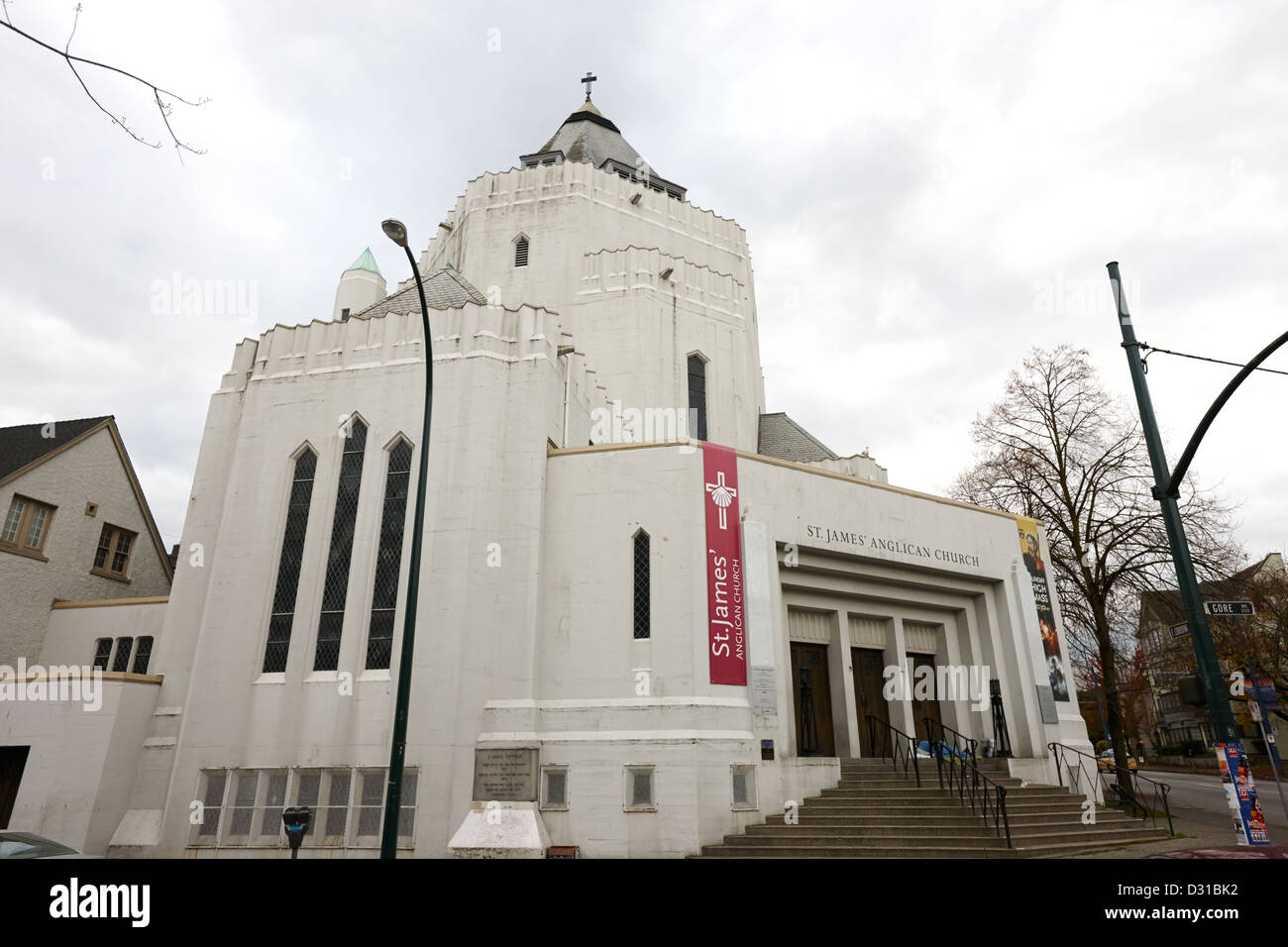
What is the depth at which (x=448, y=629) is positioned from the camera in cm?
1605

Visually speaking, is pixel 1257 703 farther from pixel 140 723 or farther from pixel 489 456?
pixel 140 723

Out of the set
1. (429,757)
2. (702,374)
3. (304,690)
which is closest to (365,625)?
(304,690)

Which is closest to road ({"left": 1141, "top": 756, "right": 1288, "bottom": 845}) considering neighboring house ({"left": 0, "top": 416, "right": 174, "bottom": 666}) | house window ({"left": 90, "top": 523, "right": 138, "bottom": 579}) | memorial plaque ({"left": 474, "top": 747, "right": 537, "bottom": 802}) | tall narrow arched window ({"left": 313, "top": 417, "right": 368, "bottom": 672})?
memorial plaque ({"left": 474, "top": 747, "right": 537, "bottom": 802})

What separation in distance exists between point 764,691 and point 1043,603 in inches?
406

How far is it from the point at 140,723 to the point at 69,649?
27.1 ft

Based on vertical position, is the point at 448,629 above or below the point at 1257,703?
above

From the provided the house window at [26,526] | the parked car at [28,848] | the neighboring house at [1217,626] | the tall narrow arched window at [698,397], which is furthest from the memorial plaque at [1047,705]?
the house window at [26,526]

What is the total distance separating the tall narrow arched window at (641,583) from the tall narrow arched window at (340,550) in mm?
6728

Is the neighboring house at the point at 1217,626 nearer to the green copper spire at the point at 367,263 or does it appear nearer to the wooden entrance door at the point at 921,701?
the wooden entrance door at the point at 921,701

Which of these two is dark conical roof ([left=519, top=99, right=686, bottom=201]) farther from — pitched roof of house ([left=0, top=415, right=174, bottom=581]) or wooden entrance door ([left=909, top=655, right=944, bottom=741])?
wooden entrance door ([left=909, top=655, right=944, bottom=741])

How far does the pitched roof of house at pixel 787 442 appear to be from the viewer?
26031 mm
